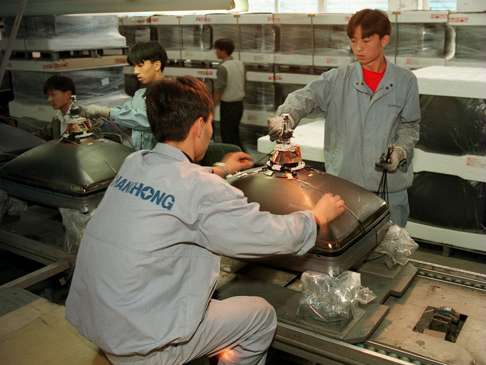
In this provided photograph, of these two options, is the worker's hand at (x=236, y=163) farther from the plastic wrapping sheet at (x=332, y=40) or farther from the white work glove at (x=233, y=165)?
the plastic wrapping sheet at (x=332, y=40)

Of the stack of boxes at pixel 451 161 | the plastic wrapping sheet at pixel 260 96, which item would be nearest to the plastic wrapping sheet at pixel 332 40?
the plastic wrapping sheet at pixel 260 96

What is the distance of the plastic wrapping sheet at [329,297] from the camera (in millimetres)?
1901

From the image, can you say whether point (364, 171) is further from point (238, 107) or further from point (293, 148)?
point (238, 107)

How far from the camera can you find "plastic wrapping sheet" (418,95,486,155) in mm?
3851

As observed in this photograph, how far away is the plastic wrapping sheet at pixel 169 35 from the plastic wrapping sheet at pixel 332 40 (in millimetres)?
2142

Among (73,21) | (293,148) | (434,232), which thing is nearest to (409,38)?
(434,232)

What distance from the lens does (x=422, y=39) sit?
5445 mm

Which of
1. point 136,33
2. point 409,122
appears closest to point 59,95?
point 409,122

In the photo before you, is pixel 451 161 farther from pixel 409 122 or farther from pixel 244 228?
pixel 244 228

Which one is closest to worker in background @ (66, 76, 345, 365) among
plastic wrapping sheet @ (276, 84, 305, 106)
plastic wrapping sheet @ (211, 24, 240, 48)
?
plastic wrapping sheet @ (276, 84, 305, 106)

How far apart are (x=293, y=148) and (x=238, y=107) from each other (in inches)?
188

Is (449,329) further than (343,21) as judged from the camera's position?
No

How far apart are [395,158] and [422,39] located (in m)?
3.29

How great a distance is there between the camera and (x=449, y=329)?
1.94 meters
